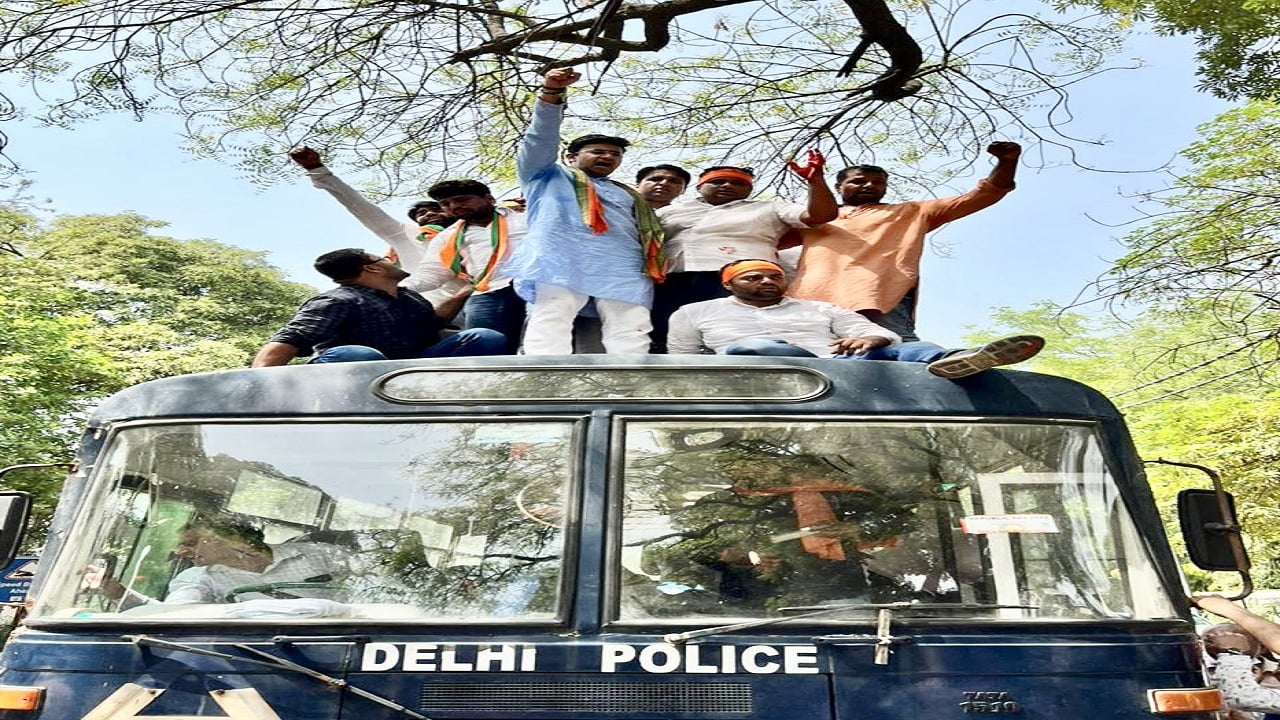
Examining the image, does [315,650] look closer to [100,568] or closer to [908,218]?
[100,568]

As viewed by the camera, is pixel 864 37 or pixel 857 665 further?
pixel 864 37

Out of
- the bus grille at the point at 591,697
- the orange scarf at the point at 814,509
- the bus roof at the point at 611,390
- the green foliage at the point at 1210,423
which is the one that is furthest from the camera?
the green foliage at the point at 1210,423

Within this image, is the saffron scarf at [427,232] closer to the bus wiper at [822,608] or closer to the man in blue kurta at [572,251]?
the man in blue kurta at [572,251]

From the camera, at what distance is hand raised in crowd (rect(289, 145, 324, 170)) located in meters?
5.31

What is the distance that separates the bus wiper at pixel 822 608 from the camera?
275 centimetres

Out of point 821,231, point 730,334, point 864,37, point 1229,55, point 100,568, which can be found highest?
point 1229,55

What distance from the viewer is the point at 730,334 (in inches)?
175

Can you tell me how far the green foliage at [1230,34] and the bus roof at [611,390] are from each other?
543 cm

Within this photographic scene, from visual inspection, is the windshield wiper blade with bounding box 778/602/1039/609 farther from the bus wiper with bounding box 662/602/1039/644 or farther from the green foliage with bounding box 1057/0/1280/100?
the green foliage with bounding box 1057/0/1280/100

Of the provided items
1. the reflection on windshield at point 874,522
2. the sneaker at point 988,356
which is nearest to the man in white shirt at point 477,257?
the reflection on windshield at point 874,522

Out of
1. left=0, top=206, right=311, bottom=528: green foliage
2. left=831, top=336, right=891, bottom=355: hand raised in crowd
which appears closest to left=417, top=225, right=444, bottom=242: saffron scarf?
left=831, top=336, right=891, bottom=355: hand raised in crowd

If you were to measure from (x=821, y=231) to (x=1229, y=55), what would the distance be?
4.95 metres

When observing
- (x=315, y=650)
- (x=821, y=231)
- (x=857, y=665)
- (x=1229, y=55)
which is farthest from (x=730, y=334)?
(x=1229, y=55)

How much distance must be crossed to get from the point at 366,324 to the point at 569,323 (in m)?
0.88
